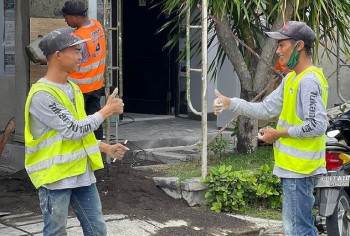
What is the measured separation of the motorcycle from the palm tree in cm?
200

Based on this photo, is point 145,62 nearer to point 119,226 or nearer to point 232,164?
point 232,164

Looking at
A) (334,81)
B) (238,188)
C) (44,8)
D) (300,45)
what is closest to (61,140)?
(300,45)

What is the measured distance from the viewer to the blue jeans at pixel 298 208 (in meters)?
4.97

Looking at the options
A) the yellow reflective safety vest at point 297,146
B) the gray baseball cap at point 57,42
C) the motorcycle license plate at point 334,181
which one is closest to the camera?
the gray baseball cap at point 57,42

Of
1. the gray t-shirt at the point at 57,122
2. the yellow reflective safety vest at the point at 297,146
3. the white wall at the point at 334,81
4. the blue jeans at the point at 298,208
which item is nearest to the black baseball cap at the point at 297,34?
the yellow reflective safety vest at the point at 297,146

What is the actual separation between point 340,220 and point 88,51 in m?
3.07

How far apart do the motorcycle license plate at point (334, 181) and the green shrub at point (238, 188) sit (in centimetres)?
165

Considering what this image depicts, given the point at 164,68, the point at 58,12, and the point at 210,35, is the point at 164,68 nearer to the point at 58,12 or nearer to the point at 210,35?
the point at 210,35

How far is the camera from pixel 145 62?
1310cm

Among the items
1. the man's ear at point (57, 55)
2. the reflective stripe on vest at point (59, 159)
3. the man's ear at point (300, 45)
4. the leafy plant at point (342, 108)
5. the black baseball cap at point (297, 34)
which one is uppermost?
the black baseball cap at point (297, 34)

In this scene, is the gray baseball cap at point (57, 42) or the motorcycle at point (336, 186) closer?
the gray baseball cap at point (57, 42)

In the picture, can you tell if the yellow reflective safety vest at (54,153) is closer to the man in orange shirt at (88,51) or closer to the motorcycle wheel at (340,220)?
the motorcycle wheel at (340,220)

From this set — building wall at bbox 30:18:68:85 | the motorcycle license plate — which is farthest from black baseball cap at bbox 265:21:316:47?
building wall at bbox 30:18:68:85

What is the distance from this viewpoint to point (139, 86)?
13.2 m
